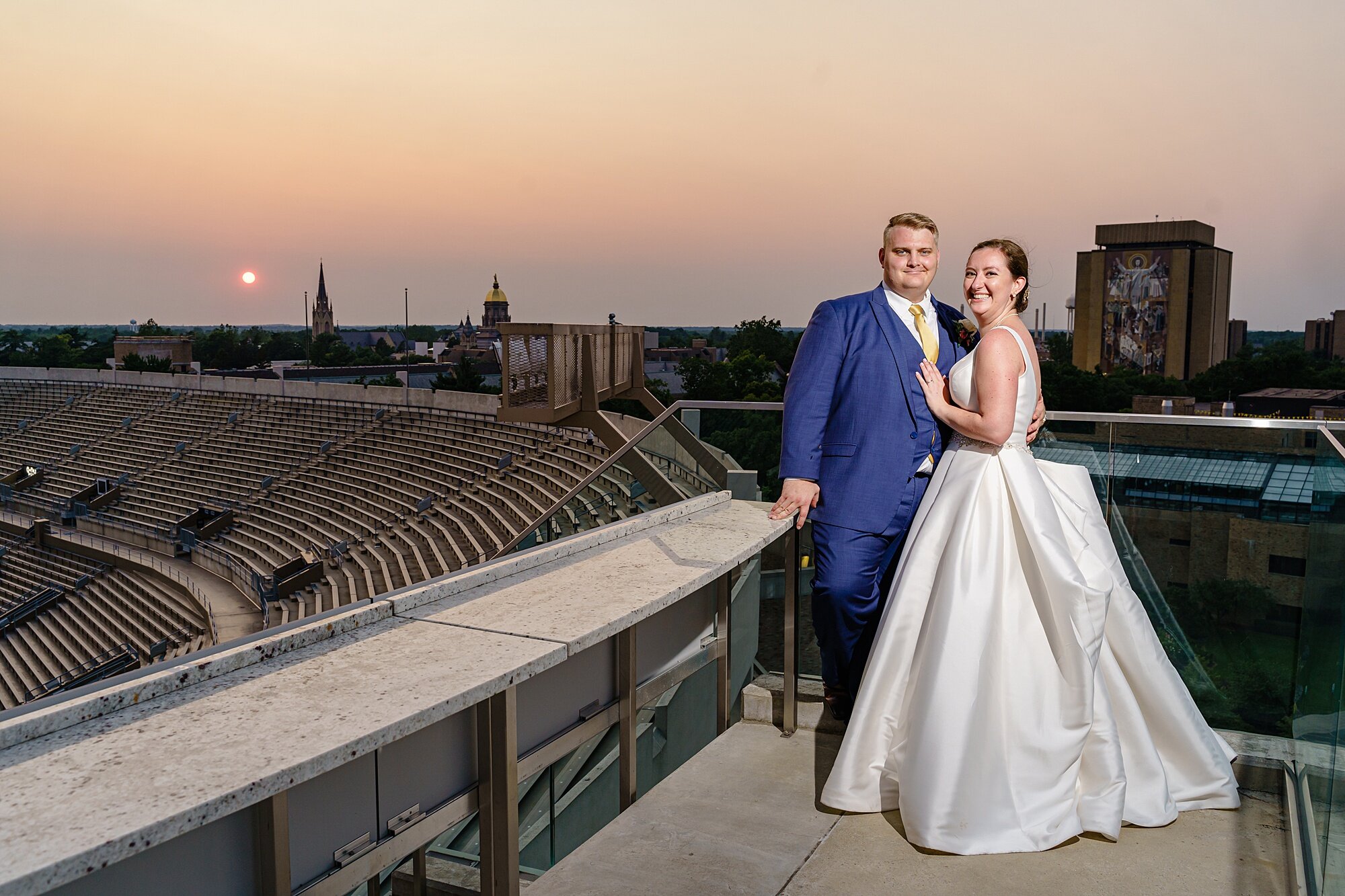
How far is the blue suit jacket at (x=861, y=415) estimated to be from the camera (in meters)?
2.57

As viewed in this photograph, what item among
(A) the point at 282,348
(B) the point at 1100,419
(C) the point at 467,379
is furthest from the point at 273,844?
(A) the point at 282,348

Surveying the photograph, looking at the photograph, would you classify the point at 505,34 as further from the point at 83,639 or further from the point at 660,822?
the point at 660,822

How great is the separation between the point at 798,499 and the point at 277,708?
1478 mm

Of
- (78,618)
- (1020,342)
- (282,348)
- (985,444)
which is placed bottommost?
(78,618)

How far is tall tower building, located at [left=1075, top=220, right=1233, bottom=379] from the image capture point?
113m

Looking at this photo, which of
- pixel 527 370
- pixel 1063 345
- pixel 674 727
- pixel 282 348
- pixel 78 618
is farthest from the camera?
pixel 1063 345

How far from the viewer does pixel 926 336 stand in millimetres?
2664

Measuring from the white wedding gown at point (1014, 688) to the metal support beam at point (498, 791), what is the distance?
0.91m

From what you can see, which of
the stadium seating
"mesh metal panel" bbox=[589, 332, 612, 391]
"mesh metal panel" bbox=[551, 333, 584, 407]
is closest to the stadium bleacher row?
"mesh metal panel" bbox=[551, 333, 584, 407]

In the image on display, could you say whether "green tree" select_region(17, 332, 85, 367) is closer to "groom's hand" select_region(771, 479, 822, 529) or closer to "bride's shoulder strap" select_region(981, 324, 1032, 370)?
"groom's hand" select_region(771, 479, 822, 529)

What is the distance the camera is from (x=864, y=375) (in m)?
2.57

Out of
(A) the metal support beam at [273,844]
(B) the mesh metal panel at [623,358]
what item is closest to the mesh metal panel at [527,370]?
(B) the mesh metal panel at [623,358]

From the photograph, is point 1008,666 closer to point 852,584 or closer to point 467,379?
point 852,584

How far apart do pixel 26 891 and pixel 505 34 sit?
43535 millimetres
